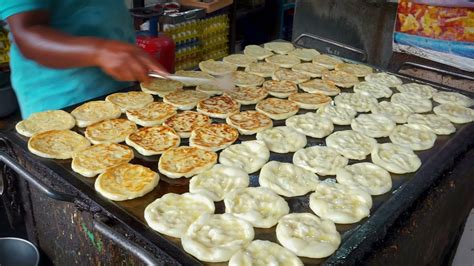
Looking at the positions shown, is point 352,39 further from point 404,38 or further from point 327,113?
Result: point 327,113

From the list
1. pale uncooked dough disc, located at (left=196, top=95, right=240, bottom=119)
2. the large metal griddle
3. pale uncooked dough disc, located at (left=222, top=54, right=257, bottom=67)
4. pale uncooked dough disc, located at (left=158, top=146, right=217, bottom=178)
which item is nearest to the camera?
the large metal griddle

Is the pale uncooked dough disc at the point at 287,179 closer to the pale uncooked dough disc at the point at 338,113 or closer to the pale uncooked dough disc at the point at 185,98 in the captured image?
the pale uncooked dough disc at the point at 338,113

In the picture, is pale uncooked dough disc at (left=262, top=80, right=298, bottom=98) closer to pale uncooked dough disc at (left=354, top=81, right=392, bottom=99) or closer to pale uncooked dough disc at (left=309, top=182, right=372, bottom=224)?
pale uncooked dough disc at (left=354, top=81, right=392, bottom=99)

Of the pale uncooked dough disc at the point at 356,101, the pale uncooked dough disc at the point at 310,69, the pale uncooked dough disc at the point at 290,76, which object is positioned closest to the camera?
the pale uncooked dough disc at the point at 356,101

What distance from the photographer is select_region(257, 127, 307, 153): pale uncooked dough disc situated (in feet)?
8.14

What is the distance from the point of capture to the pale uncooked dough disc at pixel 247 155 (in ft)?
7.50

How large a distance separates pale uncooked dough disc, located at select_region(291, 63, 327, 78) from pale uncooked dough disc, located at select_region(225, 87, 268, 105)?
51 centimetres

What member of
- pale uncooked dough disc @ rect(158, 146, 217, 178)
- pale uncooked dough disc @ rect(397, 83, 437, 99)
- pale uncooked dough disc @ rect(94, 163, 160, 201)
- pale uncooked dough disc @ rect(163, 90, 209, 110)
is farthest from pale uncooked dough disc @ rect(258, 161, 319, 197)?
pale uncooked dough disc @ rect(397, 83, 437, 99)

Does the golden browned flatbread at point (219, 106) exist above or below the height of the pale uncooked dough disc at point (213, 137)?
above

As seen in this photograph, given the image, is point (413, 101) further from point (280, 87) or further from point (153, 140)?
point (153, 140)

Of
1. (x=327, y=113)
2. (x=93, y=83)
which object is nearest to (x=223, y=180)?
(x=327, y=113)

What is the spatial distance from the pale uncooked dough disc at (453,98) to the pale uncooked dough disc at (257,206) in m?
1.78

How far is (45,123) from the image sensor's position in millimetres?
2561

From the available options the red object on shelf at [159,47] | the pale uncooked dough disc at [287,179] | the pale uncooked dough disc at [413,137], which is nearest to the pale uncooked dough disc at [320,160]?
the pale uncooked dough disc at [287,179]
